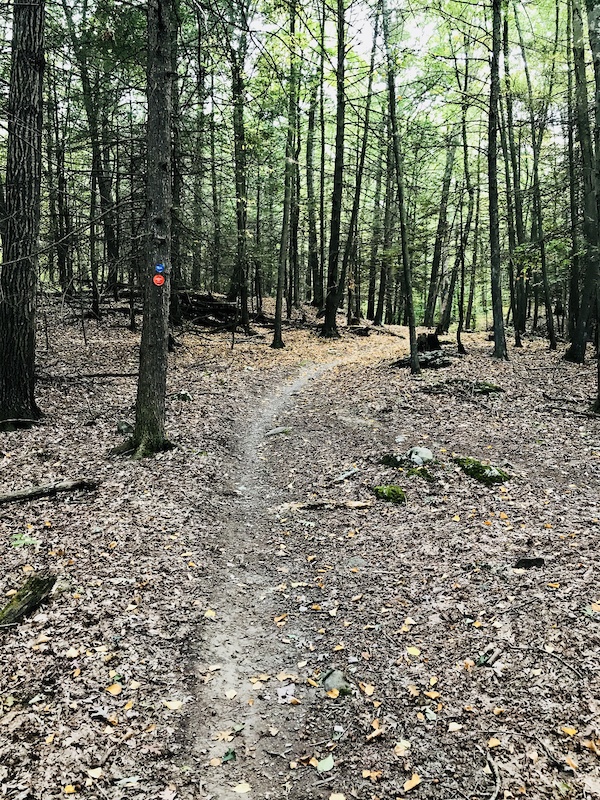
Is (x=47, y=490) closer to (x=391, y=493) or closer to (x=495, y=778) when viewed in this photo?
(x=391, y=493)

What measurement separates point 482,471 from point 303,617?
3.89 m

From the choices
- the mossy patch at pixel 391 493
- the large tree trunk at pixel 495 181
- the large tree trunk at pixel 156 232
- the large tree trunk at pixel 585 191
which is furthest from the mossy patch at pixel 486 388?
the large tree trunk at pixel 156 232

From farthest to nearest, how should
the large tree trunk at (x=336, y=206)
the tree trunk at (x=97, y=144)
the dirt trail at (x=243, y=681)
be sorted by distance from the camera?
the large tree trunk at (x=336, y=206) → the tree trunk at (x=97, y=144) → the dirt trail at (x=243, y=681)

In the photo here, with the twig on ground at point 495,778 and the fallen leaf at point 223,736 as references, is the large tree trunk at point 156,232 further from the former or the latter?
the twig on ground at point 495,778

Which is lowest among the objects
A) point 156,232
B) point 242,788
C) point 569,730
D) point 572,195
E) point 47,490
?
point 242,788

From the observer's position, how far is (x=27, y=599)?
459cm

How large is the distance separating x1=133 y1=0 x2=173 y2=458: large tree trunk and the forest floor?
2.51 feet

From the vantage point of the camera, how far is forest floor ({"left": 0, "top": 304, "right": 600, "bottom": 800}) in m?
3.36

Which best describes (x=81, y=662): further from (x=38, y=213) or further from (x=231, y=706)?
(x=38, y=213)

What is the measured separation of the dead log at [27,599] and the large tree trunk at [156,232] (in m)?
3.34

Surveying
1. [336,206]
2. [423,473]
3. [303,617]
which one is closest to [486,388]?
[423,473]

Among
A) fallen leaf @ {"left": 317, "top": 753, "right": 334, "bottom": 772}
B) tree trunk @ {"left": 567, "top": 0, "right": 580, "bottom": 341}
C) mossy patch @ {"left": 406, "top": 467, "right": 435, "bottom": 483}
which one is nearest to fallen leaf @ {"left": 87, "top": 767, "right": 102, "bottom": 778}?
fallen leaf @ {"left": 317, "top": 753, "right": 334, "bottom": 772}

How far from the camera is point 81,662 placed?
408cm

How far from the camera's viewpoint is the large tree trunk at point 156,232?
23.8 ft
